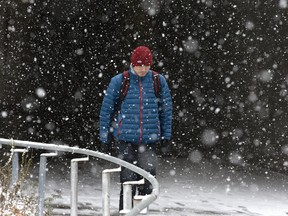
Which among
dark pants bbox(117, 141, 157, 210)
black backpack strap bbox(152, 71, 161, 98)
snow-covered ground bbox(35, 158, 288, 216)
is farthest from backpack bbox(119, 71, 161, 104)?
snow-covered ground bbox(35, 158, 288, 216)

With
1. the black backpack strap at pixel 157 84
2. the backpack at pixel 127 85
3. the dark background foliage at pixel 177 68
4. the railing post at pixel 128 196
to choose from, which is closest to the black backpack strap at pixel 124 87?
the backpack at pixel 127 85

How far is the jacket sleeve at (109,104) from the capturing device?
24.6 ft

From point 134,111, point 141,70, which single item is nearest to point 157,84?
point 141,70

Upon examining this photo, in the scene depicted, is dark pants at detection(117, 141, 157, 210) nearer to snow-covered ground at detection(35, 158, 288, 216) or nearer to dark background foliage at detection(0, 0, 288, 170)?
snow-covered ground at detection(35, 158, 288, 216)

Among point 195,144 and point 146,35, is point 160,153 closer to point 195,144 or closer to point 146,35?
point 195,144

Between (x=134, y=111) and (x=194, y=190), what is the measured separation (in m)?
4.09

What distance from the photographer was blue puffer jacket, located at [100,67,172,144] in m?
7.48

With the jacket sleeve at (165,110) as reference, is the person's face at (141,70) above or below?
above

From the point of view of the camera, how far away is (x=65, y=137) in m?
14.1

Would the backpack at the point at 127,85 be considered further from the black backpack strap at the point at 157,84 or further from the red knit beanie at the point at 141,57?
the red knit beanie at the point at 141,57

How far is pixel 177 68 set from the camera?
14.3 m

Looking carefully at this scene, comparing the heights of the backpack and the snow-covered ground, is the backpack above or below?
above

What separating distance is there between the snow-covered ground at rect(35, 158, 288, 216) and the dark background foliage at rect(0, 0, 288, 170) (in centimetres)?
74

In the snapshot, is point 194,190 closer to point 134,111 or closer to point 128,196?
point 134,111
